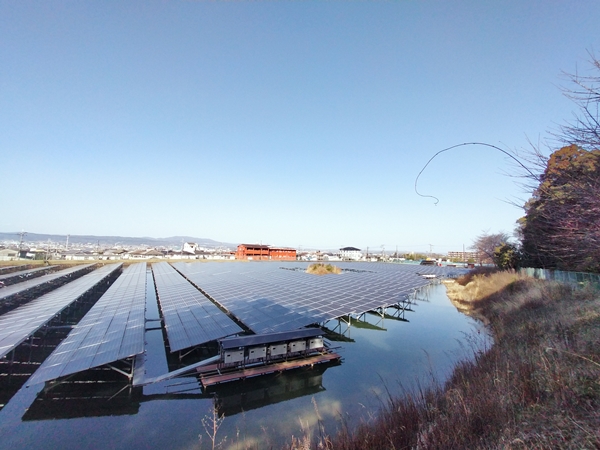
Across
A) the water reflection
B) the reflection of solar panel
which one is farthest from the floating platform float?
the reflection of solar panel

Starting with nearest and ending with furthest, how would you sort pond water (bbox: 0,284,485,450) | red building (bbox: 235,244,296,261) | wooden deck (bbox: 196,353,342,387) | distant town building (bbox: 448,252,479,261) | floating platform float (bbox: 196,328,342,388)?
pond water (bbox: 0,284,485,450) < wooden deck (bbox: 196,353,342,387) < floating platform float (bbox: 196,328,342,388) < red building (bbox: 235,244,296,261) < distant town building (bbox: 448,252,479,261)

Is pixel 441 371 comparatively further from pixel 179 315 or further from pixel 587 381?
pixel 179 315

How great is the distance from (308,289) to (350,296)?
14.7 feet

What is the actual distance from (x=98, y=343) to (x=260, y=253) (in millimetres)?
69824

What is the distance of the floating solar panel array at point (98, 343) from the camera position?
8.43 m

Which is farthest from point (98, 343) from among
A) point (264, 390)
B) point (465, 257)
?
point (465, 257)

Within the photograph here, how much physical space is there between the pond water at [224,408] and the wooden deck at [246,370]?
0.27 meters

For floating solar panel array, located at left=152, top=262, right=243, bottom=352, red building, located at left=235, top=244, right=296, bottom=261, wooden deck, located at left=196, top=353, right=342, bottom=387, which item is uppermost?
red building, located at left=235, top=244, right=296, bottom=261

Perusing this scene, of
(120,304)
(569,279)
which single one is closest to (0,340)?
(120,304)

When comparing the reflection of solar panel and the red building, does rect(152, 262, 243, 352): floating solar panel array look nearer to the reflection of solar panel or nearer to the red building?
the reflection of solar panel

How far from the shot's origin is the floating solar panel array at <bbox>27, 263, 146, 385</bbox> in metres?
8.43

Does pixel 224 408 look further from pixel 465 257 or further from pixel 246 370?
pixel 465 257

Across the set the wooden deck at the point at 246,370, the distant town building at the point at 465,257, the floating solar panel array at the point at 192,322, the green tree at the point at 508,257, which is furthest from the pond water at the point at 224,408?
the distant town building at the point at 465,257

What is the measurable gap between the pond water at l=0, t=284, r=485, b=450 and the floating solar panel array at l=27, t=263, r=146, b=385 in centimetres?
104
